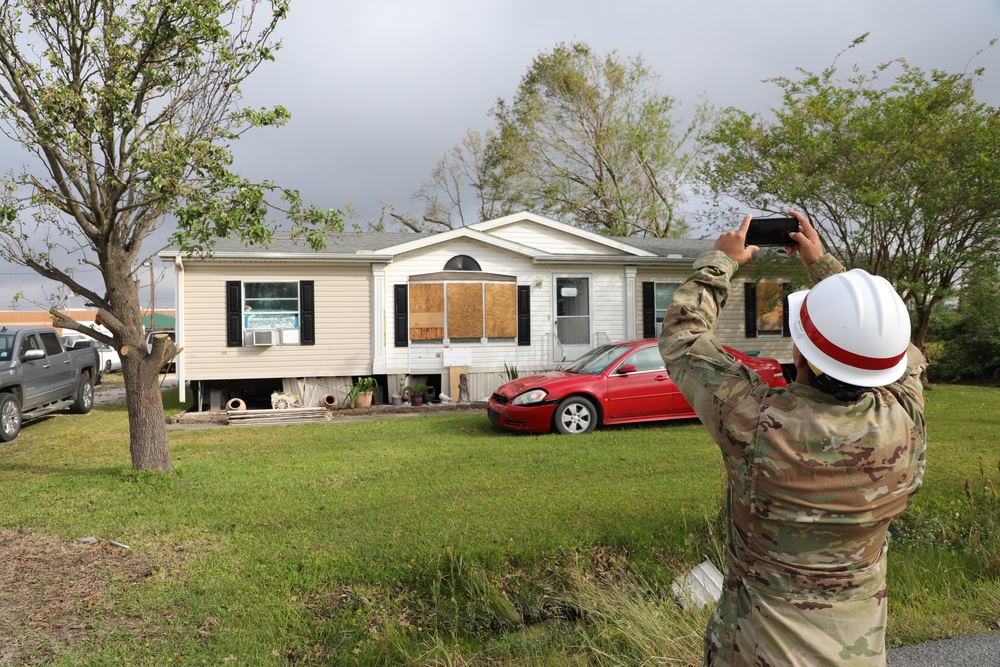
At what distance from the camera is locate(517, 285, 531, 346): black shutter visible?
16047 mm

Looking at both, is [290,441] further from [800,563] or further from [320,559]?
[800,563]

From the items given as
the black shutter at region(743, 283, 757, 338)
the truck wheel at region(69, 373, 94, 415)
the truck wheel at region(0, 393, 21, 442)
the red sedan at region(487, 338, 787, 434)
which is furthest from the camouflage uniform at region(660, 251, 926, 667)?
the black shutter at region(743, 283, 757, 338)

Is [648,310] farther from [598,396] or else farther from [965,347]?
[965,347]

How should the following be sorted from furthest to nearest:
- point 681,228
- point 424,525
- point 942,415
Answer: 1. point 681,228
2. point 942,415
3. point 424,525

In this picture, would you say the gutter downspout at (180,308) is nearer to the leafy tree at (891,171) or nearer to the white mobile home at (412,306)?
the white mobile home at (412,306)

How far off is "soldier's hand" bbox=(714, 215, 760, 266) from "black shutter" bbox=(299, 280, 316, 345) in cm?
1363

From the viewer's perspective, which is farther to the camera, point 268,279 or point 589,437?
point 268,279

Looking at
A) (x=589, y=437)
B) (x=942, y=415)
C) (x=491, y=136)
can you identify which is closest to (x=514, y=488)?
(x=589, y=437)

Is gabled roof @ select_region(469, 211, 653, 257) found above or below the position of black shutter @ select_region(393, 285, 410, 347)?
above

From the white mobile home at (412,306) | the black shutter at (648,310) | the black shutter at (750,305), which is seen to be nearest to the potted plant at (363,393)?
the white mobile home at (412,306)

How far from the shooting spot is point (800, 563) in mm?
1786

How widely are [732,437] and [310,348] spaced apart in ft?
45.9

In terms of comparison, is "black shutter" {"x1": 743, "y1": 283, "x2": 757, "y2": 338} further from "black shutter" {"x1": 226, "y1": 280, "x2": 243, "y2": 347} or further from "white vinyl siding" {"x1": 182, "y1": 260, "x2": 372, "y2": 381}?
"black shutter" {"x1": 226, "y1": 280, "x2": 243, "y2": 347}

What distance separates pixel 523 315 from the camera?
1606cm
